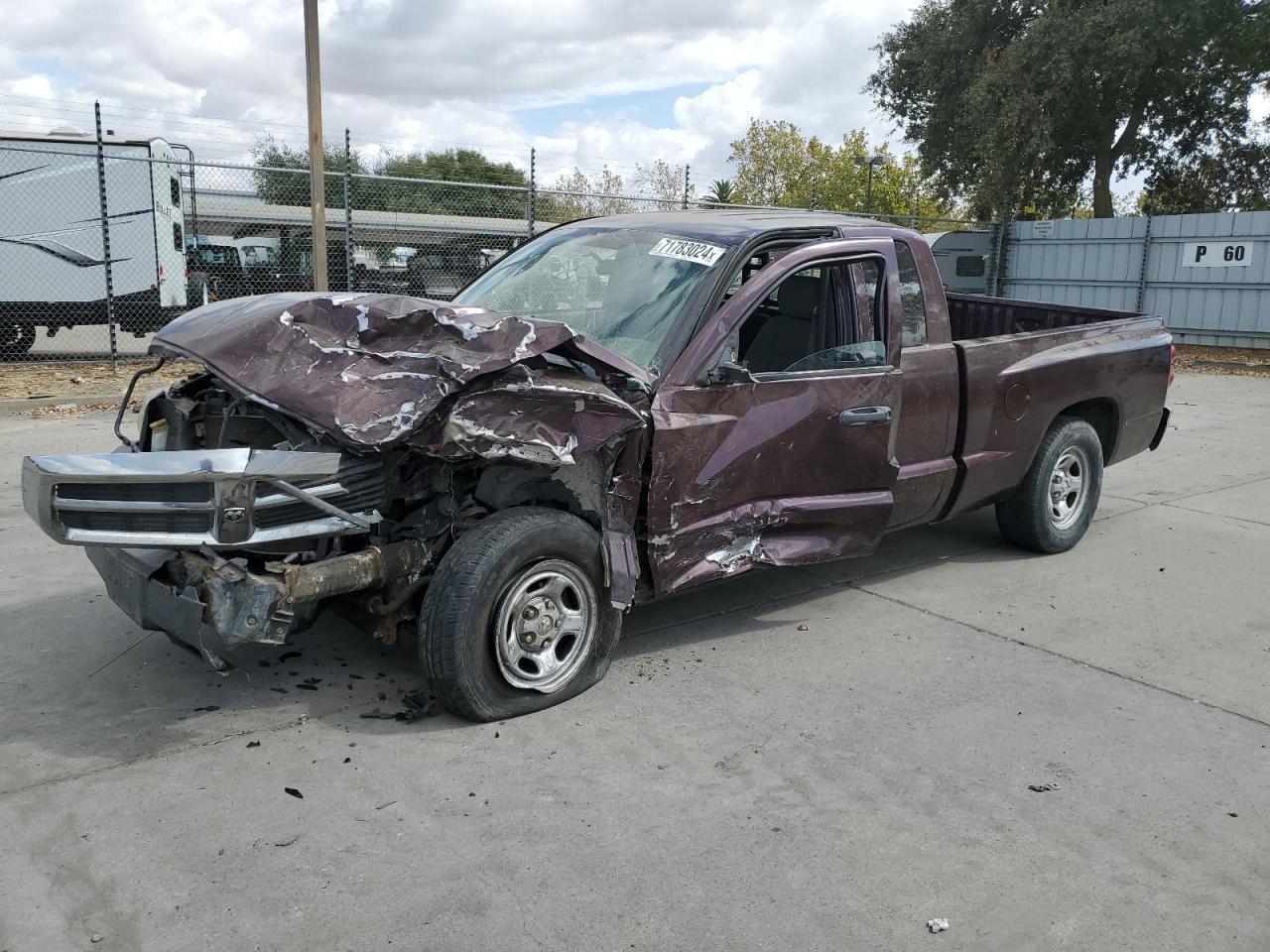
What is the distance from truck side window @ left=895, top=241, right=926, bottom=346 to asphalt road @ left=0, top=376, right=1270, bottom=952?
4.48ft

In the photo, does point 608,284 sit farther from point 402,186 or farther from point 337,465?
point 402,186

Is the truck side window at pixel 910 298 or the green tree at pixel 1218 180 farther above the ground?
the green tree at pixel 1218 180

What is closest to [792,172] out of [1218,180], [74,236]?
[1218,180]

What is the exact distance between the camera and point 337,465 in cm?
346

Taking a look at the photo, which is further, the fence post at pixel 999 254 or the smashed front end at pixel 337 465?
the fence post at pixel 999 254

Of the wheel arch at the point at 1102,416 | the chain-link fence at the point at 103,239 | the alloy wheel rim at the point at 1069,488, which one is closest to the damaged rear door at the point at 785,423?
the alloy wheel rim at the point at 1069,488

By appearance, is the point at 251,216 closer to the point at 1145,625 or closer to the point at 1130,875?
the point at 1145,625

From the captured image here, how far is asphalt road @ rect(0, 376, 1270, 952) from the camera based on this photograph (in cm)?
279

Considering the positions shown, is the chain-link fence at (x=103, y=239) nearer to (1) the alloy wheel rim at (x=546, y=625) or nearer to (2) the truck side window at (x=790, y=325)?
(2) the truck side window at (x=790, y=325)

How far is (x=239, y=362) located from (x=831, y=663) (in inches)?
106

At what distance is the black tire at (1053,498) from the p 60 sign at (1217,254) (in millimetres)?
14550

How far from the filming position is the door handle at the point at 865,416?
4.71m

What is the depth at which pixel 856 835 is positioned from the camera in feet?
10.5

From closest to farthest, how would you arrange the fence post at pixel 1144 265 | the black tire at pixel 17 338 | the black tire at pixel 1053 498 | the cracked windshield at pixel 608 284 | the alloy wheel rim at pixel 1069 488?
1. the cracked windshield at pixel 608 284
2. the black tire at pixel 1053 498
3. the alloy wheel rim at pixel 1069 488
4. the black tire at pixel 17 338
5. the fence post at pixel 1144 265
